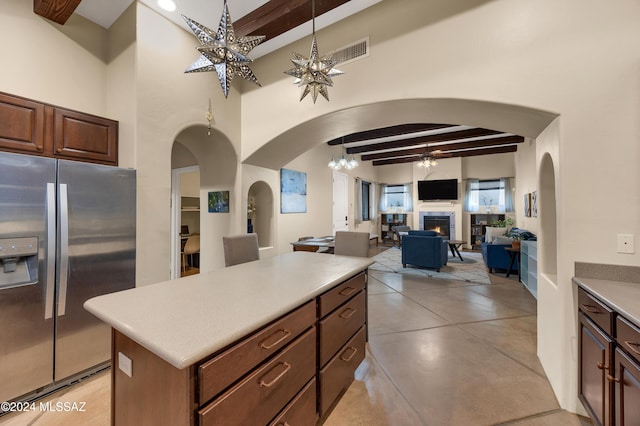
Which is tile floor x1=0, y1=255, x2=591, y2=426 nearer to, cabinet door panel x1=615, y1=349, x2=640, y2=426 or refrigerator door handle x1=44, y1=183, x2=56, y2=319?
cabinet door panel x1=615, y1=349, x2=640, y2=426

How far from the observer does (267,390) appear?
106 cm

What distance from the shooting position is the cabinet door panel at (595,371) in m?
1.33

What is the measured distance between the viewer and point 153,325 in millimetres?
958

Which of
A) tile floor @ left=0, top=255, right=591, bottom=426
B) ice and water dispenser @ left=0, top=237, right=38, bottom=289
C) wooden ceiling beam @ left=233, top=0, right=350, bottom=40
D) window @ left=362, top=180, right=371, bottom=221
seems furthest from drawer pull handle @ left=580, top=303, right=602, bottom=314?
window @ left=362, top=180, right=371, bottom=221

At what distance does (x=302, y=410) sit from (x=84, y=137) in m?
2.88

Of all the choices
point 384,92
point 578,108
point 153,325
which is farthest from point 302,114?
point 153,325

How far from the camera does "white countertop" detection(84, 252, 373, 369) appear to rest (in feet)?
2.78

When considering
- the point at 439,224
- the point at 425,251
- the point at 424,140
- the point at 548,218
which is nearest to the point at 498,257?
the point at 425,251

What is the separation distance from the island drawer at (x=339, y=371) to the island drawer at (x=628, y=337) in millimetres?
1426

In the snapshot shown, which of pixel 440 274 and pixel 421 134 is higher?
pixel 421 134

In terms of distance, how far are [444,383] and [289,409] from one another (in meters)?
1.47

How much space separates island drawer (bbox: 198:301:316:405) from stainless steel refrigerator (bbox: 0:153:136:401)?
6.44ft

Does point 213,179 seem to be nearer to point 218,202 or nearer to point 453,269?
point 218,202

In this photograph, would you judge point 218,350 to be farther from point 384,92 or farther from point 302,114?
point 302,114
